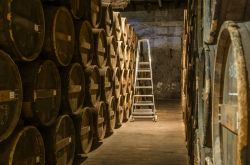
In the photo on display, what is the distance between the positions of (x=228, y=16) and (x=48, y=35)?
2.69m

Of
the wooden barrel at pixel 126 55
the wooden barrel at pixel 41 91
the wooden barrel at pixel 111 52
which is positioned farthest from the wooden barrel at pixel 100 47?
the wooden barrel at pixel 126 55

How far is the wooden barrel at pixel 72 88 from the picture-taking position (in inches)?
185

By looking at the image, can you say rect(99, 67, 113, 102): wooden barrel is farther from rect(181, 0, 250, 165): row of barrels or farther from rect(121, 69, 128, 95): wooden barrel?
rect(181, 0, 250, 165): row of barrels

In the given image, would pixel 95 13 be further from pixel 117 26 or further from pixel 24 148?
pixel 24 148

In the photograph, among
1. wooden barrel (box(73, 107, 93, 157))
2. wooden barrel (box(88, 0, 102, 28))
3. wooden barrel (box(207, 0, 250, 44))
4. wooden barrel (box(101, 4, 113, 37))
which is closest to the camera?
wooden barrel (box(207, 0, 250, 44))

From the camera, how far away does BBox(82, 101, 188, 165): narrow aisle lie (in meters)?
5.62

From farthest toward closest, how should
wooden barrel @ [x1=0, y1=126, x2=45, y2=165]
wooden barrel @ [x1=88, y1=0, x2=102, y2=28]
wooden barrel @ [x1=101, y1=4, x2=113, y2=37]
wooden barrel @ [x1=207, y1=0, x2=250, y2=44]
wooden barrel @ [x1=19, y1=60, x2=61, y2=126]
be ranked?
1. wooden barrel @ [x1=101, y1=4, x2=113, y2=37]
2. wooden barrel @ [x1=88, y1=0, x2=102, y2=28]
3. wooden barrel @ [x1=19, y1=60, x2=61, y2=126]
4. wooden barrel @ [x1=0, y1=126, x2=45, y2=165]
5. wooden barrel @ [x1=207, y1=0, x2=250, y2=44]

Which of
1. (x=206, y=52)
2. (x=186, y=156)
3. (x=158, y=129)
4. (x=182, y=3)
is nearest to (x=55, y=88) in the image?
(x=206, y=52)

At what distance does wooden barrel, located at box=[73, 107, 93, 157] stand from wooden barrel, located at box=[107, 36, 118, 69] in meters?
1.94

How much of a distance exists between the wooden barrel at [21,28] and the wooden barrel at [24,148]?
0.68 m

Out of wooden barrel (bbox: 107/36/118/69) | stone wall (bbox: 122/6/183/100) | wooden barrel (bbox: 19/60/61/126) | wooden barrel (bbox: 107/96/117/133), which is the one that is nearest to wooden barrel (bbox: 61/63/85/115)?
wooden barrel (bbox: 19/60/61/126)

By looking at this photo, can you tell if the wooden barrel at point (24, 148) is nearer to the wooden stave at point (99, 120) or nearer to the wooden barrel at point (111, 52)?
the wooden stave at point (99, 120)

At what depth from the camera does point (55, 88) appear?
428 centimetres

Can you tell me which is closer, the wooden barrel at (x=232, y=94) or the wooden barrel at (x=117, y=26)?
the wooden barrel at (x=232, y=94)
